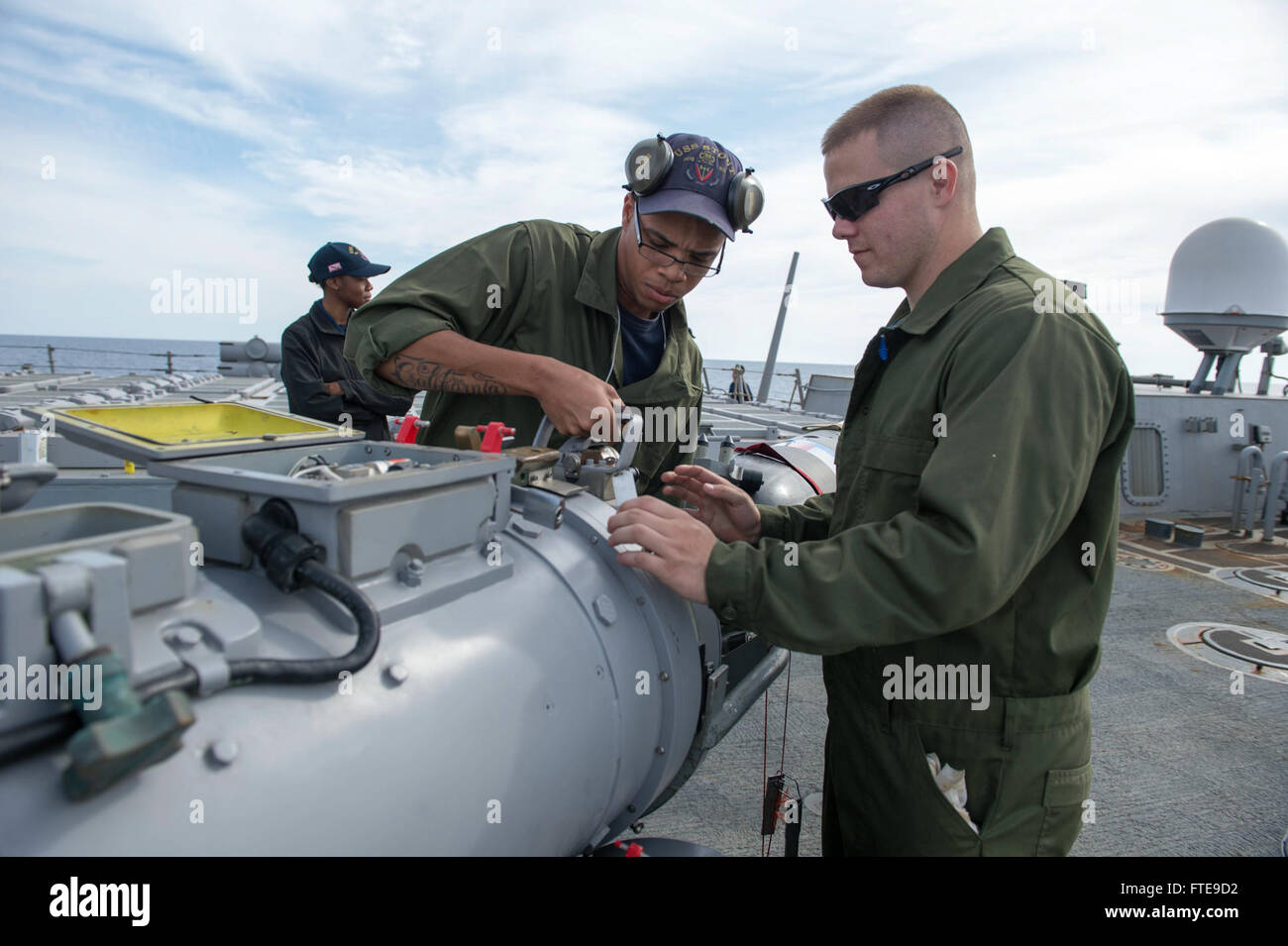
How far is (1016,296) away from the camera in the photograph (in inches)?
63.8

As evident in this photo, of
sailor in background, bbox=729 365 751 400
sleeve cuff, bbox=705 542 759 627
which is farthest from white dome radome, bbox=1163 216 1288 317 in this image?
sleeve cuff, bbox=705 542 759 627

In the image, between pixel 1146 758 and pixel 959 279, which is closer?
pixel 959 279

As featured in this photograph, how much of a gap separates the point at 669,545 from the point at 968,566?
0.59 metres

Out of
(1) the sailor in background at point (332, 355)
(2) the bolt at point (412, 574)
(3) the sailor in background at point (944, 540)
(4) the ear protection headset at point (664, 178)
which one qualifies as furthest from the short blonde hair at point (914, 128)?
(1) the sailor in background at point (332, 355)

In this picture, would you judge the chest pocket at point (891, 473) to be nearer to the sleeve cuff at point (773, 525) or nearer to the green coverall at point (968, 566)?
the green coverall at point (968, 566)

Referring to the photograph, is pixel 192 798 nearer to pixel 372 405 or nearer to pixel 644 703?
pixel 644 703

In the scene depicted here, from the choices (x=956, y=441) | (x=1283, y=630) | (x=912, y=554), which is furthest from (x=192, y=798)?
(x=1283, y=630)

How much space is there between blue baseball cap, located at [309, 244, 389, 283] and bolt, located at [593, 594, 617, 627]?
13.7 ft

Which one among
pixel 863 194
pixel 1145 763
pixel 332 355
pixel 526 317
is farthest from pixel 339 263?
pixel 1145 763

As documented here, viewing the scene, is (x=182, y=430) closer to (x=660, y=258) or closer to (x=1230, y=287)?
(x=660, y=258)

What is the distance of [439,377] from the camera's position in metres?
2.29

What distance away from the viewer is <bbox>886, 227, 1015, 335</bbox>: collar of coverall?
1.78 metres

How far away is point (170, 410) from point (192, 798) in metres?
0.92

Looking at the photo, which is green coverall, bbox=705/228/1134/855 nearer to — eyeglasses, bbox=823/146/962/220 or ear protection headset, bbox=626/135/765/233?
eyeglasses, bbox=823/146/962/220
